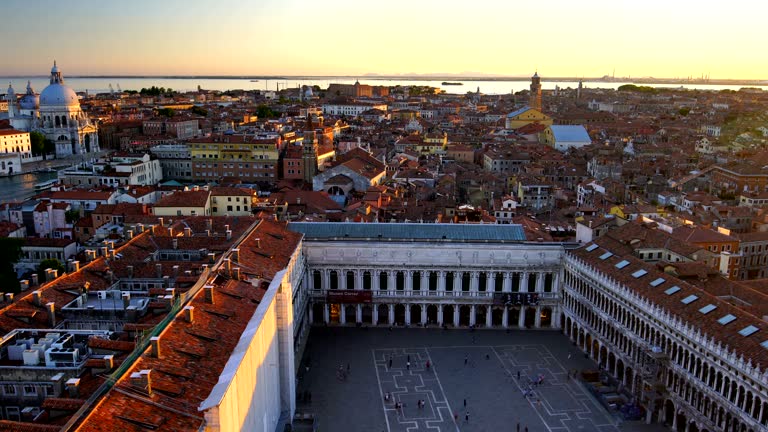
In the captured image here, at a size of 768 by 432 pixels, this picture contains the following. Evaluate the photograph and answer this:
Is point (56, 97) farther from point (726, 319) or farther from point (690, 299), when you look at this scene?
point (726, 319)

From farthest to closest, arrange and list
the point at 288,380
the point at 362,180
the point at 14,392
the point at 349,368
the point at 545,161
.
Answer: the point at 545,161
the point at 362,180
the point at 349,368
the point at 288,380
the point at 14,392

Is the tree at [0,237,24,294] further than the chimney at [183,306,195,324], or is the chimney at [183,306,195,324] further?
the tree at [0,237,24,294]

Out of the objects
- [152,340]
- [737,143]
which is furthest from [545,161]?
[152,340]

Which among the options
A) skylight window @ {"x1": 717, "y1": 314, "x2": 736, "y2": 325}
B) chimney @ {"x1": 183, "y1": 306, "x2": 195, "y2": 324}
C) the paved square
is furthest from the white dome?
skylight window @ {"x1": 717, "y1": 314, "x2": 736, "y2": 325}

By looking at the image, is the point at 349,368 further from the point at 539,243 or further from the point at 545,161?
the point at 545,161

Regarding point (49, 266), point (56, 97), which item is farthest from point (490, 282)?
point (56, 97)

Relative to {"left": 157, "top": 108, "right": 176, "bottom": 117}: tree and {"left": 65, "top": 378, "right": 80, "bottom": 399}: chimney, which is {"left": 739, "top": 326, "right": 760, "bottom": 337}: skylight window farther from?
{"left": 157, "top": 108, "right": 176, "bottom": 117}: tree

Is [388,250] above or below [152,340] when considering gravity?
below
